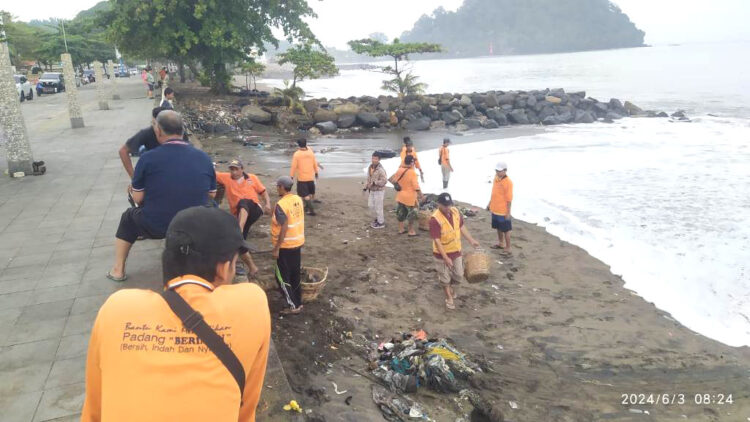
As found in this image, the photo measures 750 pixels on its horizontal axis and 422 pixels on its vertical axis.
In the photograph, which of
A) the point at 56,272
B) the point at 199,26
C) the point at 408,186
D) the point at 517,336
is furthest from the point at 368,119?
the point at 56,272

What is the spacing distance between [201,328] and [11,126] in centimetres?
1088

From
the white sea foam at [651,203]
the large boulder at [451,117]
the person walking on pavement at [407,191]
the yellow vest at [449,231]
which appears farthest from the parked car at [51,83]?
the yellow vest at [449,231]

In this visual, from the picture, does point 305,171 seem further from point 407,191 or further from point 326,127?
point 326,127

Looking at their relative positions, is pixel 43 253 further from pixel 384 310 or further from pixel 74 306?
pixel 384 310

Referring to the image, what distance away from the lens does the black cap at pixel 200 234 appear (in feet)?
5.90

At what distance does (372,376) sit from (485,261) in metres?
2.53

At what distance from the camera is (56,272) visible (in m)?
5.48

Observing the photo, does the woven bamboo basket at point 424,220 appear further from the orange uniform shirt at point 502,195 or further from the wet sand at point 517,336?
the orange uniform shirt at point 502,195

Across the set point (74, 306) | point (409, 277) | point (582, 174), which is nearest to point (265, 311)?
point (74, 306)

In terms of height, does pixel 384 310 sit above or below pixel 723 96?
below

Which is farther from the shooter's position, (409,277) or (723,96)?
(723,96)

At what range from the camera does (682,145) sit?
21.2m

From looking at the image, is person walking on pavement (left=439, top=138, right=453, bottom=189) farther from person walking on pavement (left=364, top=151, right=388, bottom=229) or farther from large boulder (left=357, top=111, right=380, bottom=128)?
large boulder (left=357, top=111, right=380, bottom=128)

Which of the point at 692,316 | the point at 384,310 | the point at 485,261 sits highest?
the point at 485,261
